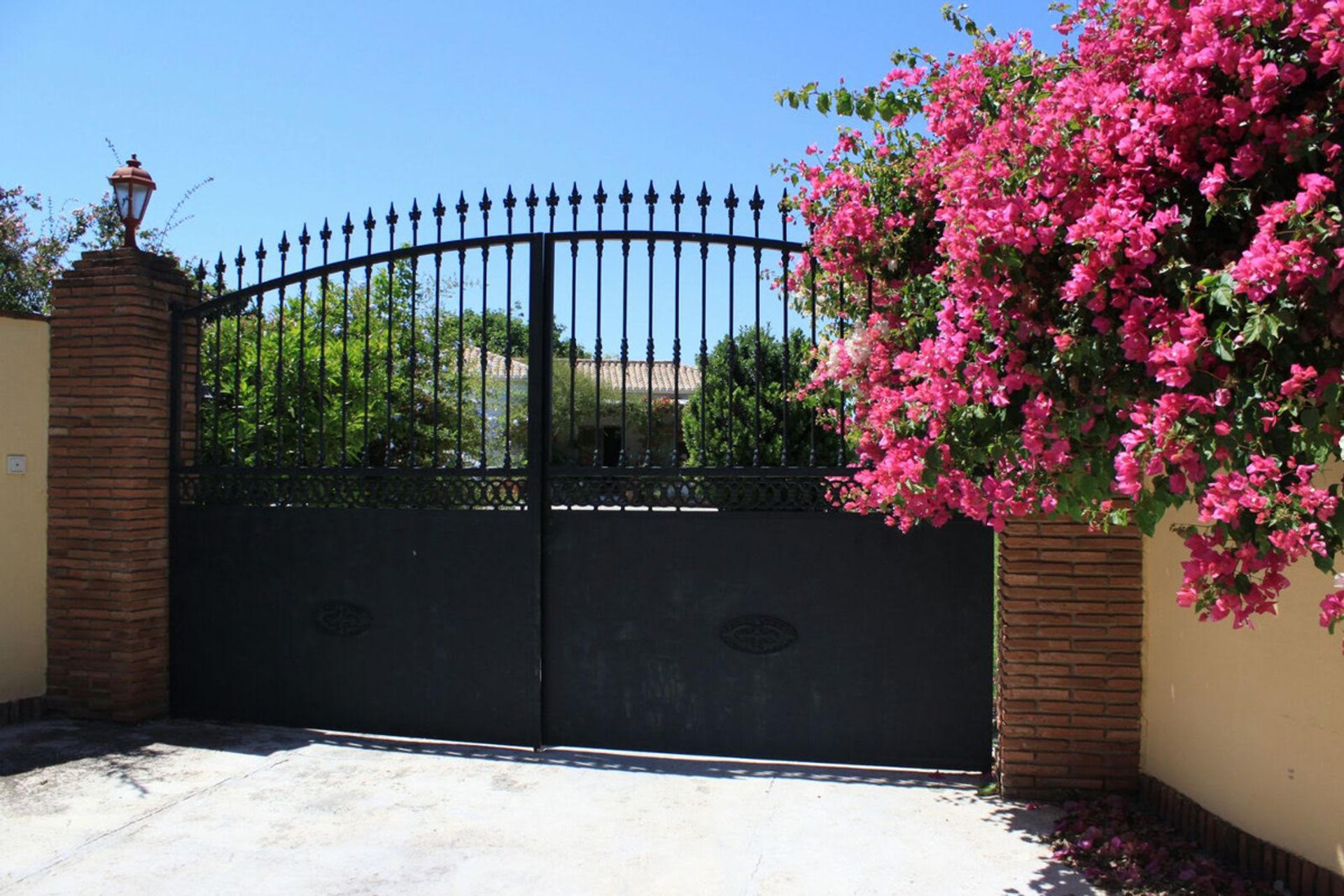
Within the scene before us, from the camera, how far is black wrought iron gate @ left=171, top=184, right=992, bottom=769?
5.23m

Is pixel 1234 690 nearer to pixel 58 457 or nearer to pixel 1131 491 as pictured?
pixel 1131 491

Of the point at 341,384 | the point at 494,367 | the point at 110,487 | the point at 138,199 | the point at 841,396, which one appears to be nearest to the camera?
the point at 841,396

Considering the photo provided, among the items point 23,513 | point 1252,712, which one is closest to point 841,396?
point 1252,712

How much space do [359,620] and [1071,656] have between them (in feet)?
12.3

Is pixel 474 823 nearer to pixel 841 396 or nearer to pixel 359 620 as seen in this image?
pixel 359 620

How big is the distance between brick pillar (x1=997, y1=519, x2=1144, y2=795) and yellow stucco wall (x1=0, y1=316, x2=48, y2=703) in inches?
215

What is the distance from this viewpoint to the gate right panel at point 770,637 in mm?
5195

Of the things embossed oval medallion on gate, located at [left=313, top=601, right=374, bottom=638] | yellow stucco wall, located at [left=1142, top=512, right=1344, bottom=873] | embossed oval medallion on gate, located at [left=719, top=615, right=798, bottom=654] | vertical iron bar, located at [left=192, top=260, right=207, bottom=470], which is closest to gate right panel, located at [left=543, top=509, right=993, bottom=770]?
embossed oval medallion on gate, located at [left=719, top=615, right=798, bottom=654]

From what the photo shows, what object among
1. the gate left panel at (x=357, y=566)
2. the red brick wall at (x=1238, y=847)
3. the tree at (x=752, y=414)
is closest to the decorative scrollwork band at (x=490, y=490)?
the gate left panel at (x=357, y=566)

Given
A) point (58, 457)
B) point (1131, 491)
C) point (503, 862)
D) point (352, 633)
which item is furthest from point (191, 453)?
point (1131, 491)

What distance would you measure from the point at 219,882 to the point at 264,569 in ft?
7.95

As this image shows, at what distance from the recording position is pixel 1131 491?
2.47 metres

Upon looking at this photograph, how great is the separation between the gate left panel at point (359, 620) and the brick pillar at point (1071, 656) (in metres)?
2.45

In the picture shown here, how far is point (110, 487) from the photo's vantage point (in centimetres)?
599
